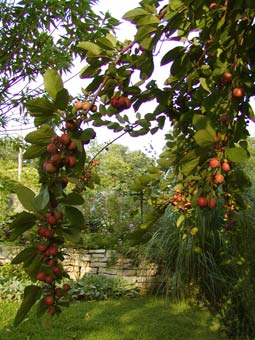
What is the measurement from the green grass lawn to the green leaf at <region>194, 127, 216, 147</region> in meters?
2.80

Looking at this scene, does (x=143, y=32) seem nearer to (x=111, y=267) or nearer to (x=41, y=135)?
(x=41, y=135)

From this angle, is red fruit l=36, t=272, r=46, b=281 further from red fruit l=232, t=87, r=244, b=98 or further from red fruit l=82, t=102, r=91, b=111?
red fruit l=232, t=87, r=244, b=98

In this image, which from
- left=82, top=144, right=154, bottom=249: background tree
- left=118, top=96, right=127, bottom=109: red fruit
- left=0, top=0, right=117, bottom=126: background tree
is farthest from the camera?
left=82, top=144, right=154, bottom=249: background tree

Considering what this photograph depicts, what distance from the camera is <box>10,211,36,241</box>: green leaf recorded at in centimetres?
64

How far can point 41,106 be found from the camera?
678 mm

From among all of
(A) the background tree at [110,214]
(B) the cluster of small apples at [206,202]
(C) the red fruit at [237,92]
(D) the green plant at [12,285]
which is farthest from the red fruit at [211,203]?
(A) the background tree at [110,214]

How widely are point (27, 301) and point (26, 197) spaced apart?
165mm

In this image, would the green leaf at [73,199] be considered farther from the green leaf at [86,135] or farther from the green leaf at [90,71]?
the green leaf at [90,71]

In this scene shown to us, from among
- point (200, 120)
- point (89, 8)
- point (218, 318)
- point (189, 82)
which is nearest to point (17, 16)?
point (89, 8)

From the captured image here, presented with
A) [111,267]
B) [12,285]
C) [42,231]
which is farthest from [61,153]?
[111,267]

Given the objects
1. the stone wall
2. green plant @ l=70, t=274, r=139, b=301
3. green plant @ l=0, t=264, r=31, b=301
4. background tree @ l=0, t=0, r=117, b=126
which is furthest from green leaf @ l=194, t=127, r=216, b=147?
the stone wall

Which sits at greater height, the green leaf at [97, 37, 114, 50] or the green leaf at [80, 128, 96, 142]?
the green leaf at [97, 37, 114, 50]

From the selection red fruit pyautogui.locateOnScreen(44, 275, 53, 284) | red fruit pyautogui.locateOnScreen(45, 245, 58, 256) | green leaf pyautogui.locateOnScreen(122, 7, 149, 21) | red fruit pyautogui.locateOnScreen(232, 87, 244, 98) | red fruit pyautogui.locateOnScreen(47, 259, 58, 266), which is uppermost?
green leaf pyautogui.locateOnScreen(122, 7, 149, 21)

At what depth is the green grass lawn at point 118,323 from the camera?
359 cm
